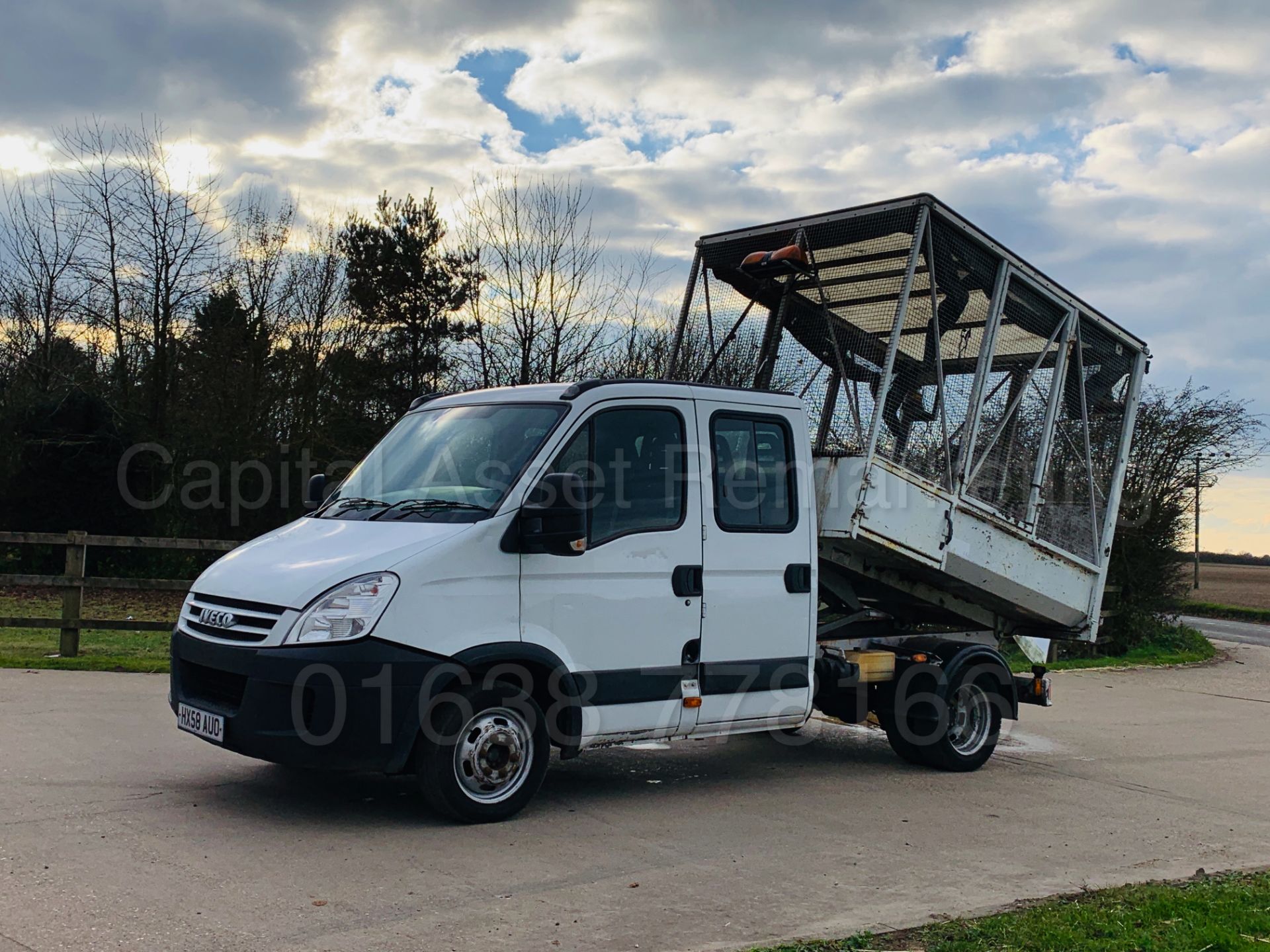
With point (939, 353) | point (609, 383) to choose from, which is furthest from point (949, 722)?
point (609, 383)

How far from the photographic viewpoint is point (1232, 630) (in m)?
28.1

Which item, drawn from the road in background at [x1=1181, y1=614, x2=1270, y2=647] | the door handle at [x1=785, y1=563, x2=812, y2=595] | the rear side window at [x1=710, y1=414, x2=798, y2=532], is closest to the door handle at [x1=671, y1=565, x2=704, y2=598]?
the rear side window at [x1=710, y1=414, x2=798, y2=532]

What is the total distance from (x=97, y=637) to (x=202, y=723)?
504 inches

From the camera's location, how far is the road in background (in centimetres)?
2505

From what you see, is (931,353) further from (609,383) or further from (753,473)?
(609,383)

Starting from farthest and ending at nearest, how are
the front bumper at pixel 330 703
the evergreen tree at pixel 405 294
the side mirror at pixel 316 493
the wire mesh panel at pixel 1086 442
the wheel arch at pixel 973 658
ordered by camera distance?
the evergreen tree at pixel 405 294 → the wire mesh panel at pixel 1086 442 → the wheel arch at pixel 973 658 → the side mirror at pixel 316 493 → the front bumper at pixel 330 703

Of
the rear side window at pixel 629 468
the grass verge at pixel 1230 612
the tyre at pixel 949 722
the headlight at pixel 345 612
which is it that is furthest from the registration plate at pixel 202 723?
the grass verge at pixel 1230 612

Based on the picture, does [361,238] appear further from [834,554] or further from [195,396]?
[834,554]

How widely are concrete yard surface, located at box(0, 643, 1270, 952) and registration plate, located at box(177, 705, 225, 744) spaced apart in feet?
1.35

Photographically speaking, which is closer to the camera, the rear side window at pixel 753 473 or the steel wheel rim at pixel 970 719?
the rear side window at pixel 753 473

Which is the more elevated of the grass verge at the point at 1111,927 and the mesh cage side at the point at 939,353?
the mesh cage side at the point at 939,353

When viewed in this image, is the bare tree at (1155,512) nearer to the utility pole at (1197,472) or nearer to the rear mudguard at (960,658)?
the utility pole at (1197,472)

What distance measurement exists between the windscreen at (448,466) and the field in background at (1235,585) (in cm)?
1663

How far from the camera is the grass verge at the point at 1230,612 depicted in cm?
3167
